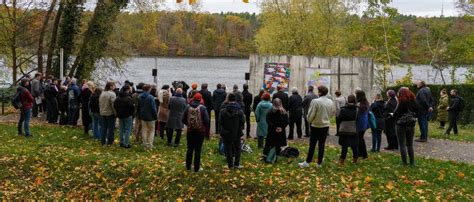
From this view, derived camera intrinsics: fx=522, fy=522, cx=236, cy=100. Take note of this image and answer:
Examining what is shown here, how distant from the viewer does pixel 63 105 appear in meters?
16.8

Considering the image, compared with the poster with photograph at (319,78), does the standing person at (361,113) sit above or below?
below

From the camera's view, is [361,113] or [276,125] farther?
[361,113]

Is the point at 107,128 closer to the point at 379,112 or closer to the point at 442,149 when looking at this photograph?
the point at 379,112

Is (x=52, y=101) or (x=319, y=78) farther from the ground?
(x=319, y=78)

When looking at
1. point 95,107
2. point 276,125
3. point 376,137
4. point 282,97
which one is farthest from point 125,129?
point 376,137

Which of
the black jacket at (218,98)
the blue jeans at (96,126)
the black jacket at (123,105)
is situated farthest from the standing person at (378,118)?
the blue jeans at (96,126)

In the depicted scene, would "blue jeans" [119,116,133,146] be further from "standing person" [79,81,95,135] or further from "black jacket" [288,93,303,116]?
"black jacket" [288,93,303,116]

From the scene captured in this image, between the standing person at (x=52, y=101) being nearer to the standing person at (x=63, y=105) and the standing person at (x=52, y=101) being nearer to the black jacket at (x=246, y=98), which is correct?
the standing person at (x=63, y=105)

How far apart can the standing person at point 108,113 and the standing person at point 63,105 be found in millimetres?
3547

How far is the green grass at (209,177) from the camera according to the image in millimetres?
10023

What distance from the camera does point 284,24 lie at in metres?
42.1

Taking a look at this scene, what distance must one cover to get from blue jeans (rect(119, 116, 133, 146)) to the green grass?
393 millimetres

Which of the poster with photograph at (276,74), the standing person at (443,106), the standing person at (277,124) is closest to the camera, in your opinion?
the standing person at (277,124)

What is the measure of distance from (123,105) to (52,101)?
18.1ft
